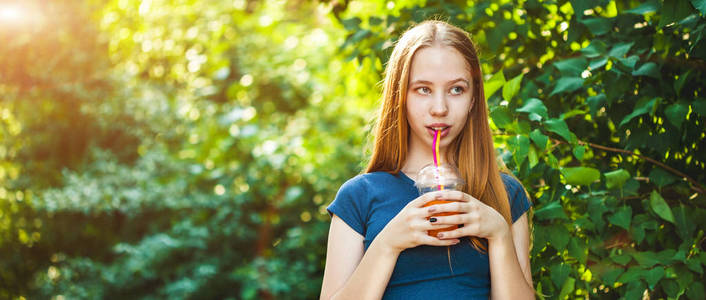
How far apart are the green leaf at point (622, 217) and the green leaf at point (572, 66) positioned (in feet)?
1.45

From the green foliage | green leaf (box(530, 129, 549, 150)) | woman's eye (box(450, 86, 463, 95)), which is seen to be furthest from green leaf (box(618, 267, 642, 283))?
woman's eye (box(450, 86, 463, 95))

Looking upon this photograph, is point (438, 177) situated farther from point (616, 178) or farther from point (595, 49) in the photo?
point (595, 49)

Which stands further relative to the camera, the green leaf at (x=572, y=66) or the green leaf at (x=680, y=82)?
the green leaf at (x=572, y=66)

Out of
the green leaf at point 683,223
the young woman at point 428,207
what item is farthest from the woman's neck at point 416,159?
the green leaf at point 683,223

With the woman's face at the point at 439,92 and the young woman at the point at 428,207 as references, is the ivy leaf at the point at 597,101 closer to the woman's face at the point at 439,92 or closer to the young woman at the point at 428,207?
the young woman at the point at 428,207

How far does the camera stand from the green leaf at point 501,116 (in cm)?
189

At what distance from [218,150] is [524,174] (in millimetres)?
3865

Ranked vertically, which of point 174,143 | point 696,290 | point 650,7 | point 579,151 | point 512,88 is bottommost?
point 696,290

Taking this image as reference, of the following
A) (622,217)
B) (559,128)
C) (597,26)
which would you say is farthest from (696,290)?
(597,26)

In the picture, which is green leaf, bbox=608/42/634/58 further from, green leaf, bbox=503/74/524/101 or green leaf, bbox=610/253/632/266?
green leaf, bbox=610/253/632/266

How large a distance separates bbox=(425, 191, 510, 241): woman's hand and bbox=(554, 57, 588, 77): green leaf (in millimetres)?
781

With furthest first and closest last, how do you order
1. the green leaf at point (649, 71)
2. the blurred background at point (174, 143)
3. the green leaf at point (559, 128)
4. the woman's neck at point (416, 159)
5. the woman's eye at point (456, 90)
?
the blurred background at point (174, 143)
the green leaf at point (649, 71)
the green leaf at point (559, 128)
the woman's neck at point (416, 159)
the woman's eye at point (456, 90)

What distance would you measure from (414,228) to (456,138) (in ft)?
1.35

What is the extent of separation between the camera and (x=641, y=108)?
198 centimetres
